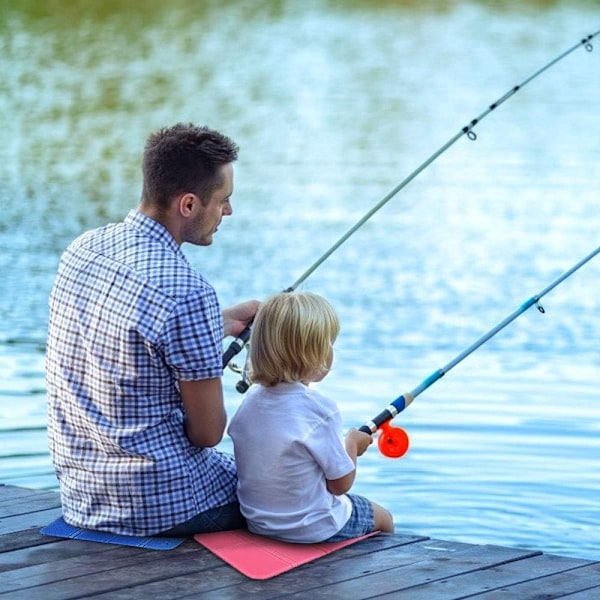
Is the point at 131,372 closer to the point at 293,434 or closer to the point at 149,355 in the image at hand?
the point at 149,355

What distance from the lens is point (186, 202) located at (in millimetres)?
3576

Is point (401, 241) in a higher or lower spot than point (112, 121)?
lower

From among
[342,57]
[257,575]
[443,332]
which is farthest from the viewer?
[342,57]

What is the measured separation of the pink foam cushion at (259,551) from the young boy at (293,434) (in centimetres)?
3

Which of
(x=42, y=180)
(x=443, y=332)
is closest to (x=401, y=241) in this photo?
(x=443, y=332)

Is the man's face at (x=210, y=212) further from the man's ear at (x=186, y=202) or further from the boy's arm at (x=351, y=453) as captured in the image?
the boy's arm at (x=351, y=453)

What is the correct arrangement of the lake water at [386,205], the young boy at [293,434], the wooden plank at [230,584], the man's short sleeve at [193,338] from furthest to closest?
the lake water at [386,205], the young boy at [293,434], the man's short sleeve at [193,338], the wooden plank at [230,584]

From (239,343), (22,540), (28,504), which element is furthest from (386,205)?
(22,540)

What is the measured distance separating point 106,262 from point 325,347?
0.52m

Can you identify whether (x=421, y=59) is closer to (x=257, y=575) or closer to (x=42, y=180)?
(x=42, y=180)

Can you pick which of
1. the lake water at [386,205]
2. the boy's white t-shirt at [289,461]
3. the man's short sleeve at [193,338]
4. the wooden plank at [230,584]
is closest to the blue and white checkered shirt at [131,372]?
the man's short sleeve at [193,338]

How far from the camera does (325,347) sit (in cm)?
358

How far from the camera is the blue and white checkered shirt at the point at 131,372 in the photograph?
3459 mm

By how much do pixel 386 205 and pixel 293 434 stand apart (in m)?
7.62
